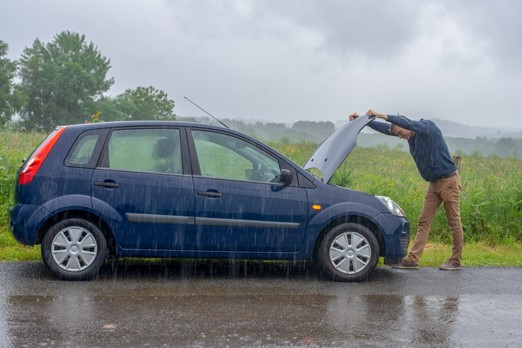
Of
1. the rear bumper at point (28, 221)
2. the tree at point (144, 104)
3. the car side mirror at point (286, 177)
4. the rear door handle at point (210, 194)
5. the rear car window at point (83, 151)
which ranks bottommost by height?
the rear bumper at point (28, 221)

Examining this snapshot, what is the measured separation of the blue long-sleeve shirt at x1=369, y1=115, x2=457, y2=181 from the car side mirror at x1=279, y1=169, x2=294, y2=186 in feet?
5.45

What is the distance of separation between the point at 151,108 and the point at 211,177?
52.5m

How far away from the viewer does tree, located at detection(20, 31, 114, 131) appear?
3393 inches

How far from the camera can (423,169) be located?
869 cm

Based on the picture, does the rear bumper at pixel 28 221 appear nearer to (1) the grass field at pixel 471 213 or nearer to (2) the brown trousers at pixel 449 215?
(1) the grass field at pixel 471 213

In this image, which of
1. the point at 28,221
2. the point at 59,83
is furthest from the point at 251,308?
the point at 59,83

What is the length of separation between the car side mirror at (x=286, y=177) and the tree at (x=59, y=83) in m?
77.3

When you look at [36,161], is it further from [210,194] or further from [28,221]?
[210,194]

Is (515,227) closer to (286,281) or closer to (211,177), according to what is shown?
(286,281)

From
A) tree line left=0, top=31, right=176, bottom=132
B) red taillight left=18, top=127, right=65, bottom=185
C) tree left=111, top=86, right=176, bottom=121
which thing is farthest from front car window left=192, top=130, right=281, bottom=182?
tree line left=0, top=31, right=176, bottom=132

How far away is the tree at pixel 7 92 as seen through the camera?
79.0 m

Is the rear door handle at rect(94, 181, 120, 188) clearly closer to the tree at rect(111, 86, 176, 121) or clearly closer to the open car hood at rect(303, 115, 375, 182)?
the open car hood at rect(303, 115, 375, 182)

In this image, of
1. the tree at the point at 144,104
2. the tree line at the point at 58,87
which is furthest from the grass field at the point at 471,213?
the tree line at the point at 58,87

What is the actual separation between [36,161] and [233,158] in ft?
6.56
